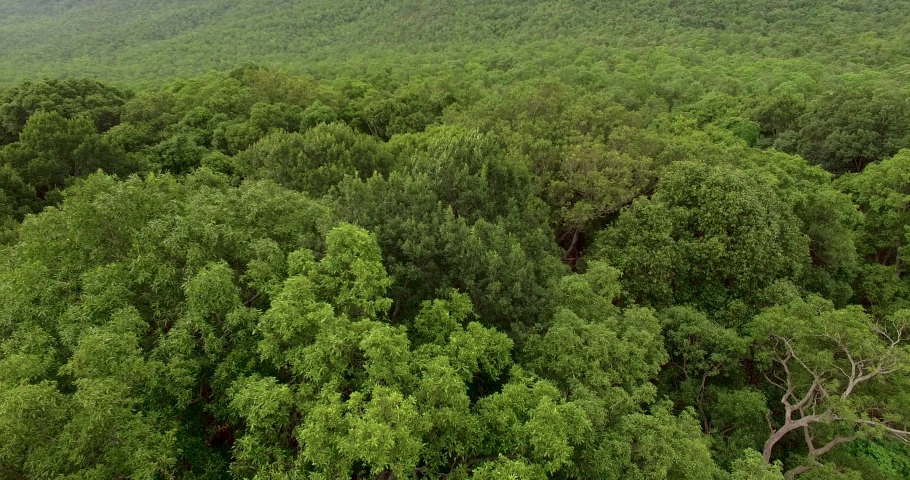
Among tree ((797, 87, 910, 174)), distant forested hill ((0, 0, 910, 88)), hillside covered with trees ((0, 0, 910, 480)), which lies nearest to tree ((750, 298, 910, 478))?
hillside covered with trees ((0, 0, 910, 480))

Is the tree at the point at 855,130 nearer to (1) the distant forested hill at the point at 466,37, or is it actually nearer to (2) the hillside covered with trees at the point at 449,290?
(2) the hillside covered with trees at the point at 449,290

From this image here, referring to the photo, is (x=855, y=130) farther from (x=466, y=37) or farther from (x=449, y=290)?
(x=466, y=37)

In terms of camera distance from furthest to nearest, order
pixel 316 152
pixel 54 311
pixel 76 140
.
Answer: pixel 76 140 → pixel 316 152 → pixel 54 311

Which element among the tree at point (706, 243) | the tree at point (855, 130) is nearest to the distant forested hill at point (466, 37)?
the tree at point (855, 130)

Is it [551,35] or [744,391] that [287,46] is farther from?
[744,391]

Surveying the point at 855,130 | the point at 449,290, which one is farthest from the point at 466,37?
the point at 449,290

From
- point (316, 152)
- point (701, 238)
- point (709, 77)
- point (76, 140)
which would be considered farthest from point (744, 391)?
point (709, 77)
